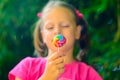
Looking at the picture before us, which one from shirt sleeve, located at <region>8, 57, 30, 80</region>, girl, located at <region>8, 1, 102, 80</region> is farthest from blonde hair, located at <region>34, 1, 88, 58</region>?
shirt sleeve, located at <region>8, 57, 30, 80</region>

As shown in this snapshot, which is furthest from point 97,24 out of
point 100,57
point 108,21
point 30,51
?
point 30,51

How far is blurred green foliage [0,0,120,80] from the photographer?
128 cm

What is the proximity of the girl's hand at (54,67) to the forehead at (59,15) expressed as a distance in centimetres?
18

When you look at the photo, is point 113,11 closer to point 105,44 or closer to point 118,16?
point 118,16

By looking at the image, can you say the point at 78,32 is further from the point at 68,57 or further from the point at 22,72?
the point at 22,72

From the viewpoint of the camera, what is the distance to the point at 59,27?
987 mm

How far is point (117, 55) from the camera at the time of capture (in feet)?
4.22

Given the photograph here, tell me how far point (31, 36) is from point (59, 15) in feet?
1.01

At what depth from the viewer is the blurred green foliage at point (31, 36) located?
1.28m

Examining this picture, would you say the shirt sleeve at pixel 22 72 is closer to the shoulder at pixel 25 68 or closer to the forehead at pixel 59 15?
the shoulder at pixel 25 68

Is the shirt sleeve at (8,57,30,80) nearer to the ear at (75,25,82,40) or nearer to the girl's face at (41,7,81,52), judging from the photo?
the girl's face at (41,7,81,52)

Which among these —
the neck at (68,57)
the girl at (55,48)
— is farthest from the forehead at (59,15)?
the neck at (68,57)

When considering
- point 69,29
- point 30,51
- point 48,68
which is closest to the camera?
point 48,68

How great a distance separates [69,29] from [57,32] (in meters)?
0.06
